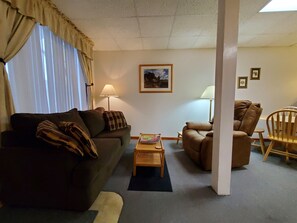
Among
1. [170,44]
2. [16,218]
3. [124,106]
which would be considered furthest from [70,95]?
[170,44]

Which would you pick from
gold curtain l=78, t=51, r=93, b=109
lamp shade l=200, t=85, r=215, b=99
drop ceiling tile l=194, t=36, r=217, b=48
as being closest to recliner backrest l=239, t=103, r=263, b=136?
lamp shade l=200, t=85, r=215, b=99

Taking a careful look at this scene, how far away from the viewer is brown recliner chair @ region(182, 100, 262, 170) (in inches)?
89.7

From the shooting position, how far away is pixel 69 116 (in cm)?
216

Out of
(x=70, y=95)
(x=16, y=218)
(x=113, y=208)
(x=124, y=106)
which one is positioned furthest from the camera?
(x=124, y=106)

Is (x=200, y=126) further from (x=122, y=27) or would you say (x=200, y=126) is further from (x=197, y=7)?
(x=122, y=27)

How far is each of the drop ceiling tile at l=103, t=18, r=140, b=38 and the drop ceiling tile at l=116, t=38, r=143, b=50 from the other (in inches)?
8.1

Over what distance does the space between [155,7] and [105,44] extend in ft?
5.82

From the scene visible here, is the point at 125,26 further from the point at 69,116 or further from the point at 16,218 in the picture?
the point at 16,218

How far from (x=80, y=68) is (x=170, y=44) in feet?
6.74

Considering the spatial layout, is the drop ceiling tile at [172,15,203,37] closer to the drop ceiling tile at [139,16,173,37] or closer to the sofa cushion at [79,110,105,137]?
the drop ceiling tile at [139,16,173,37]

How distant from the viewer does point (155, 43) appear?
3520 millimetres

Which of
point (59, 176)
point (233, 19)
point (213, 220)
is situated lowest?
point (213, 220)

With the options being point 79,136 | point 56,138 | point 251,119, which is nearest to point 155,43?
point 251,119

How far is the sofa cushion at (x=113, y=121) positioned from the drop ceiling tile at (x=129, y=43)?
5.05 ft
